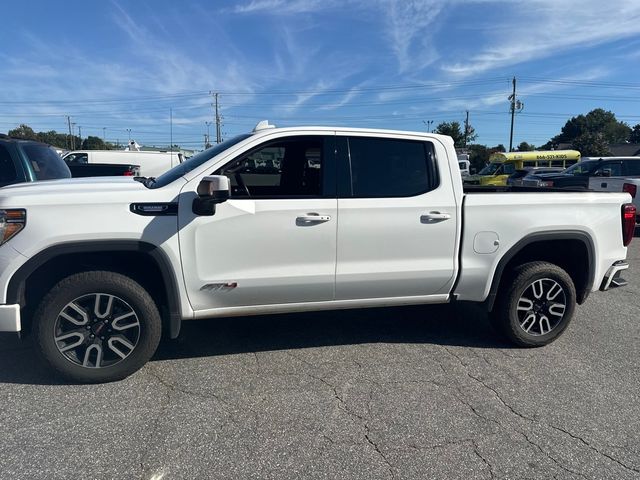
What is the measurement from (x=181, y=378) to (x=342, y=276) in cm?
148

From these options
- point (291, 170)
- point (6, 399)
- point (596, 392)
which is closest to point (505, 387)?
point (596, 392)

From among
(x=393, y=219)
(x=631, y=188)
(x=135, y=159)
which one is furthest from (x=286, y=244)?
(x=135, y=159)

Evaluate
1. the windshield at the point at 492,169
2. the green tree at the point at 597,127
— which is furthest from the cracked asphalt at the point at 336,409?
the green tree at the point at 597,127

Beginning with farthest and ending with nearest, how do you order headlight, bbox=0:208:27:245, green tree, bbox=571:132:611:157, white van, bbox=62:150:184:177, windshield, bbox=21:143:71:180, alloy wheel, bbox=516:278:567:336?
green tree, bbox=571:132:611:157 → white van, bbox=62:150:184:177 → windshield, bbox=21:143:71:180 → alloy wheel, bbox=516:278:567:336 → headlight, bbox=0:208:27:245

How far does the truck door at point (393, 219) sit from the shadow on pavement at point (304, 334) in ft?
2.36

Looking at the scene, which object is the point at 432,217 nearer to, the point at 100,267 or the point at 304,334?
the point at 304,334

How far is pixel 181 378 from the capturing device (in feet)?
12.4

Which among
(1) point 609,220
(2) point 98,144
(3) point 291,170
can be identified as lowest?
(1) point 609,220

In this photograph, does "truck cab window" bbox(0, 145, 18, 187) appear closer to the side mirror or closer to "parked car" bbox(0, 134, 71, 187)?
"parked car" bbox(0, 134, 71, 187)

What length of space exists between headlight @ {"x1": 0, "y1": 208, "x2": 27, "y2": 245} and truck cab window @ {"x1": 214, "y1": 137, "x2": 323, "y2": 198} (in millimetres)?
1441

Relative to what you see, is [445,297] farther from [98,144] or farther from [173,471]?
[98,144]

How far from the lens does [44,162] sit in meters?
6.44

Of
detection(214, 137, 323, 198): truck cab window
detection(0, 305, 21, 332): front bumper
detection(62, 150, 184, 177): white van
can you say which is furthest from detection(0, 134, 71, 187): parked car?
detection(62, 150, 184, 177): white van

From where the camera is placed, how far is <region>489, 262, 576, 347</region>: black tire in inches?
175
